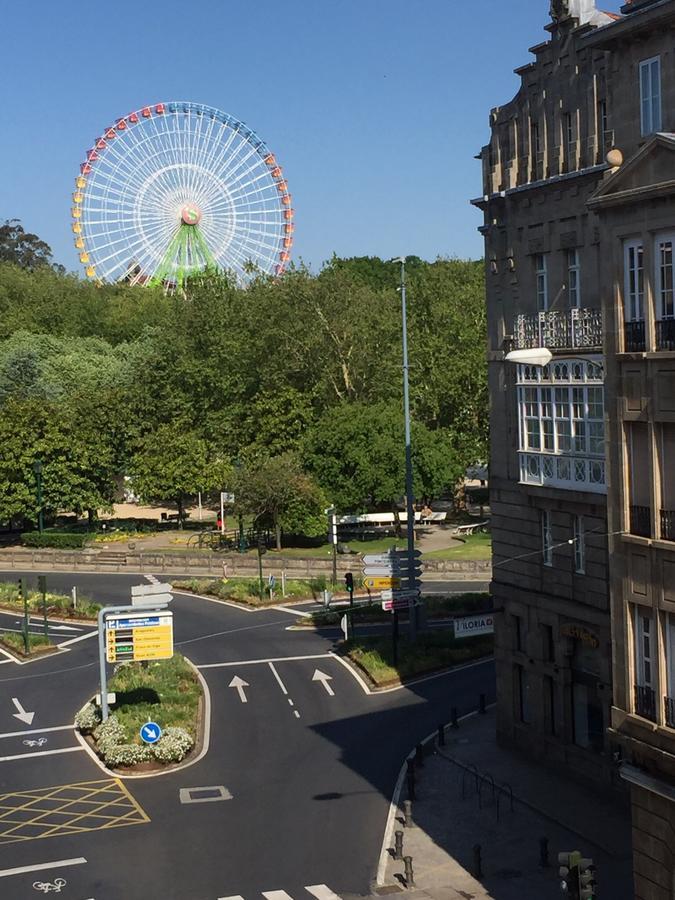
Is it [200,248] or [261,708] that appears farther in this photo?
Result: [200,248]

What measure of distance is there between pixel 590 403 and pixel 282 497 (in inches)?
1776

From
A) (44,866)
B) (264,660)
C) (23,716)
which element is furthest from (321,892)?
(264,660)

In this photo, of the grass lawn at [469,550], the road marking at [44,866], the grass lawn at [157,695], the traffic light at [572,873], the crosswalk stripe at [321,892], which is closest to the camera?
the traffic light at [572,873]

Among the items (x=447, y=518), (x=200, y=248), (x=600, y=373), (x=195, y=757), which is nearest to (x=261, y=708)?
(x=195, y=757)

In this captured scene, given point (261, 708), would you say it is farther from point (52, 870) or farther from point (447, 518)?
point (447, 518)

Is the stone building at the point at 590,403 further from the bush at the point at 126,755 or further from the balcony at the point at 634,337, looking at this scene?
the bush at the point at 126,755

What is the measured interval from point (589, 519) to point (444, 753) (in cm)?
894

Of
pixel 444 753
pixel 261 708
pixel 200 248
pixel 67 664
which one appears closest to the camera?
pixel 444 753

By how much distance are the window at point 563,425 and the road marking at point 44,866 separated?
50.7 ft

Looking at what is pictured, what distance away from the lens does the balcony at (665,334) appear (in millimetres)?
23359

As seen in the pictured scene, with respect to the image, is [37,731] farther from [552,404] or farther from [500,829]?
[552,404]

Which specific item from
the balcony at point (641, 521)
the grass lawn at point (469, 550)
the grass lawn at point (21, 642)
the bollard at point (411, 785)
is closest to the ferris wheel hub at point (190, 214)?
the grass lawn at point (469, 550)

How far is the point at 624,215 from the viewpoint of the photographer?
24.3 metres

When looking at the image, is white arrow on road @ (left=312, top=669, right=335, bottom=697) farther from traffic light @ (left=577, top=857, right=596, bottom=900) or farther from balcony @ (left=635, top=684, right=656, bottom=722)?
traffic light @ (left=577, top=857, right=596, bottom=900)
